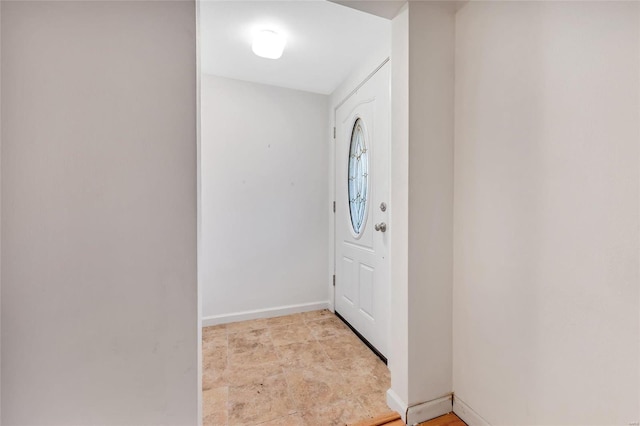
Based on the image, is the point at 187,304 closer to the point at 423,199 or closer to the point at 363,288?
the point at 423,199

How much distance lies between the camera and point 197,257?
3.30ft

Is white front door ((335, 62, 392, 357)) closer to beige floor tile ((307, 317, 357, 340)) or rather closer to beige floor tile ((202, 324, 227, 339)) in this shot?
beige floor tile ((307, 317, 357, 340))

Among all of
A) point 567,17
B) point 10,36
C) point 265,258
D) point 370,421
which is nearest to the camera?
point 10,36

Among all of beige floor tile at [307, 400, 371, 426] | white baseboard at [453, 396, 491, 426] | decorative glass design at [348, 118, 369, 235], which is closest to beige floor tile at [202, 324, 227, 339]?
beige floor tile at [307, 400, 371, 426]

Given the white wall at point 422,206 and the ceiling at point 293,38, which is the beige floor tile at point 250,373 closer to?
the white wall at point 422,206

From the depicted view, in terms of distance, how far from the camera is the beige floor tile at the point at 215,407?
135cm

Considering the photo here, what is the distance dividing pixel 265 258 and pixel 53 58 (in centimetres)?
203

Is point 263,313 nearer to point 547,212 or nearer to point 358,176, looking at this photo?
point 358,176

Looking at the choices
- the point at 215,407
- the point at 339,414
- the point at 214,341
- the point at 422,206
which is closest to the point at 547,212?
the point at 422,206

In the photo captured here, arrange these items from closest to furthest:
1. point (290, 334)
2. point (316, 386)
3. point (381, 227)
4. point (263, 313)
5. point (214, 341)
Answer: point (316, 386) → point (381, 227) → point (214, 341) → point (290, 334) → point (263, 313)

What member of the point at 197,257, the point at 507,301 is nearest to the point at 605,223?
the point at 507,301

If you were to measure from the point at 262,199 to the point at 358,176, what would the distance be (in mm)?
964

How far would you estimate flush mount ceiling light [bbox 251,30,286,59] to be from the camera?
71.6 inches

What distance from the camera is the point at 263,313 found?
8.53 feet
